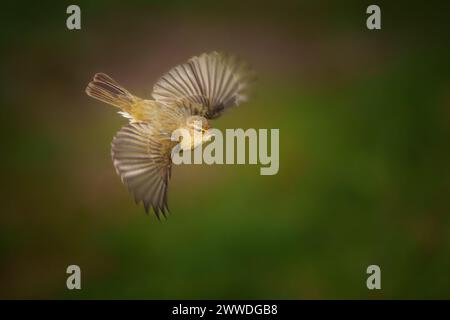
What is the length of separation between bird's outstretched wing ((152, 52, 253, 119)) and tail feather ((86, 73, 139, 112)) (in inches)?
2.8

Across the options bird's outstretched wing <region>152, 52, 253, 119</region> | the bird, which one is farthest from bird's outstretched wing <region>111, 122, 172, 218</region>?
bird's outstretched wing <region>152, 52, 253, 119</region>

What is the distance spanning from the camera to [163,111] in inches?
60.7

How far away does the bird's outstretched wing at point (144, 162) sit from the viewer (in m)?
1.41

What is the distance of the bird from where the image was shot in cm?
142

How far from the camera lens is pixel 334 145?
2.22m

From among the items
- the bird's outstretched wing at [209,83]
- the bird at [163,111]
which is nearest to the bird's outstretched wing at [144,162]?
the bird at [163,111]

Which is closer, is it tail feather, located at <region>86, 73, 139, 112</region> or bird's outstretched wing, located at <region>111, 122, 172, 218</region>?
bird's outstretched wing, located at <region>111, 122, 172, 218</region>

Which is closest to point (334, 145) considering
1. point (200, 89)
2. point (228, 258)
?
point (228, 258)

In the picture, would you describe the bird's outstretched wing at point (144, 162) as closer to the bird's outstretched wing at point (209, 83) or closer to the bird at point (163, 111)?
the bird at point (163, 111)

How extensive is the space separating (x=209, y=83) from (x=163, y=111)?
0.49ft

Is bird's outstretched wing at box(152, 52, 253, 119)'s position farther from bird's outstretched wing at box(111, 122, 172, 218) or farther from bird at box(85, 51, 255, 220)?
bird's outstretched wing at box(111, 122, 172, 218)

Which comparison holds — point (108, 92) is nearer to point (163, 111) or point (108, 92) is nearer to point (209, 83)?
point (163, 111)

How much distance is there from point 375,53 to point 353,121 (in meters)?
0.25

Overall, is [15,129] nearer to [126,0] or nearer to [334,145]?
[126,0]
